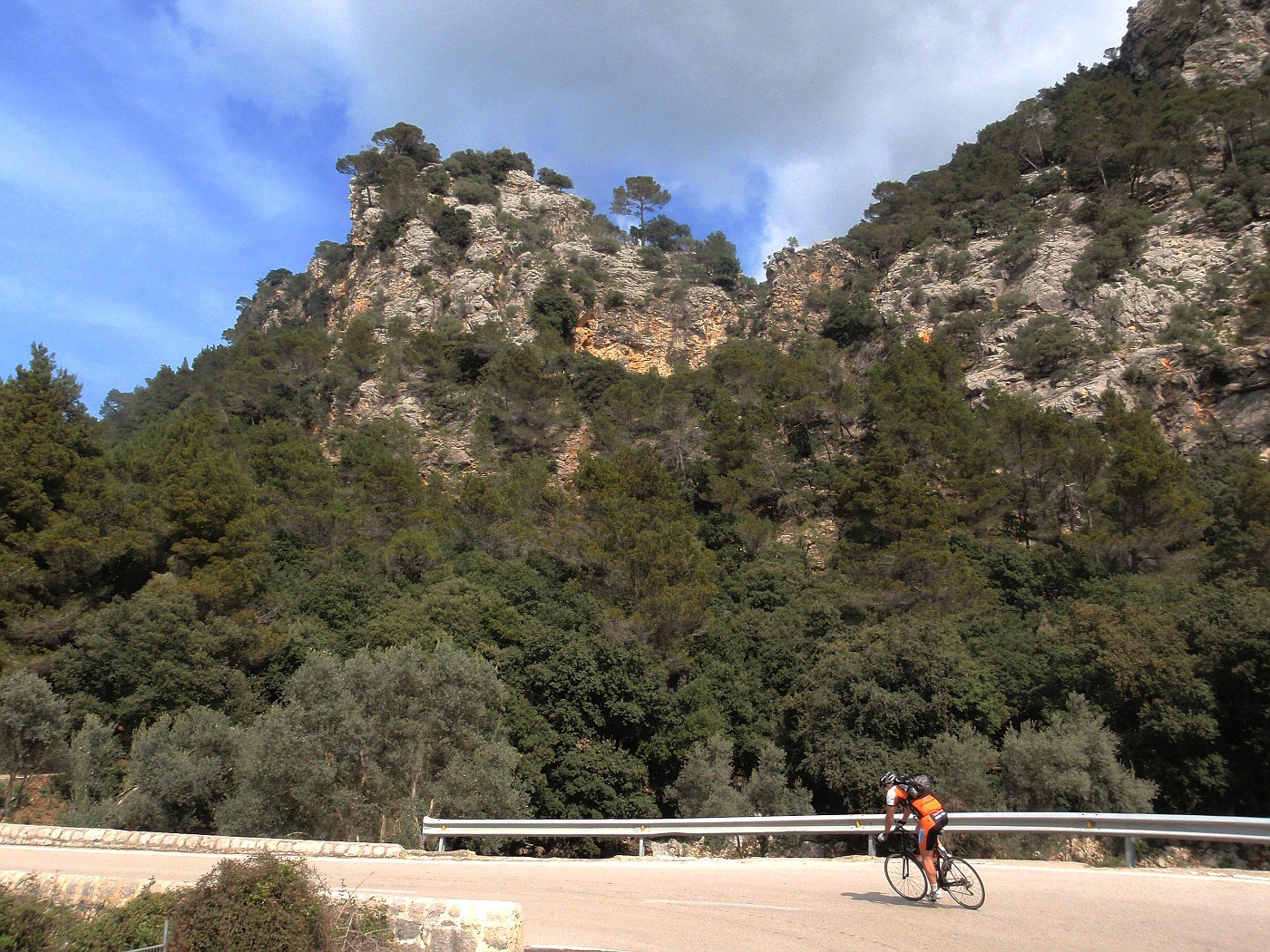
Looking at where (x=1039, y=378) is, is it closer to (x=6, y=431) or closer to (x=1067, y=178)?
(x=1067, y=178)

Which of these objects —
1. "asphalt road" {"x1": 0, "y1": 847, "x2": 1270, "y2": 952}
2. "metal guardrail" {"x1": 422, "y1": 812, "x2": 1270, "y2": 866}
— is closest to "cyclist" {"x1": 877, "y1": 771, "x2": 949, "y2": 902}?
"asphalt road" {"x1": 0, "y1": 847, "x2": 1270, "y2": 952}

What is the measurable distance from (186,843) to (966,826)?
11779 mm

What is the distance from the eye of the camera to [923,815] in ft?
25.7

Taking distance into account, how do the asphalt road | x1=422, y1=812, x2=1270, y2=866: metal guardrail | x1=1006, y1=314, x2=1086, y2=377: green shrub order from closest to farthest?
the asphalt road < x1=422, y1=812, x2=1270, y2=866: metal guardrail < x1=1006, y1=314, x2=1086, y2=377: green shrub

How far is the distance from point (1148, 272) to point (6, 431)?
179 feet

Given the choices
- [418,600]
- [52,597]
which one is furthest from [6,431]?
[418,600]

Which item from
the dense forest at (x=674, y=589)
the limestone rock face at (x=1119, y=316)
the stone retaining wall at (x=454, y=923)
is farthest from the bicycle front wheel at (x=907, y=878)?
the limestone rock face at (x=1119, y=316)

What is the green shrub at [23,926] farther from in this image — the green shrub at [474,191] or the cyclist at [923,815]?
the green shrub at [474,191]

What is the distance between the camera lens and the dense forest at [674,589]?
64.4ft

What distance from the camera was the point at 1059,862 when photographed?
10180mm

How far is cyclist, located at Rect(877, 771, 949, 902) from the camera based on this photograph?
25.6ft

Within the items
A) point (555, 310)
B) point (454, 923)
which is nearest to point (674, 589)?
point (454, 923)

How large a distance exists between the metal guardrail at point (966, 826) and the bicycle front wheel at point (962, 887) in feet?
8.82

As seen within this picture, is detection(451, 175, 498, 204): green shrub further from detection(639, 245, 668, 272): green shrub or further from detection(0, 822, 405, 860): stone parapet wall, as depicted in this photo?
detection(0, 822, 405, 860): stone parapet wall
